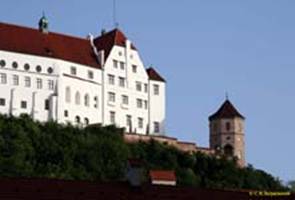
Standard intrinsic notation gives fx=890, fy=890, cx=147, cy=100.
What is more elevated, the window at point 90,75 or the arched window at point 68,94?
the window at point 90,75

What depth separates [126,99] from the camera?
296 ft

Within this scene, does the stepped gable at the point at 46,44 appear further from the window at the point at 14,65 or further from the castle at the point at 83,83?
A: the window at the point at 14,65

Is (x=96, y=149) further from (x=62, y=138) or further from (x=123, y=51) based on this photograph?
(x=123, y=51)

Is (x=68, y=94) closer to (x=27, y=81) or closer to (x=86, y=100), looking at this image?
(x=86, y=100)

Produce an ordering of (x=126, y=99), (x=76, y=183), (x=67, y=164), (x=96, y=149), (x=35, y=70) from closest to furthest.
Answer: (x=76, y=183), (x=67, y=164), (x=96, y=149), (x=35, y=70), (x=126, y=99)

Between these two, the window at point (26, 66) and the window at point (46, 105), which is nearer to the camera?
the window at point (46, 105)

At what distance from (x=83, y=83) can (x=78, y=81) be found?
0.62 metres

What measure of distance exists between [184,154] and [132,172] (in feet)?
197

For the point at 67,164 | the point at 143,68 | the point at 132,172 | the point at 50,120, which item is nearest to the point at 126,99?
the point at 143,68

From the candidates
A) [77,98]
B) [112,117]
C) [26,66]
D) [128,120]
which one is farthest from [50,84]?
[128,120]

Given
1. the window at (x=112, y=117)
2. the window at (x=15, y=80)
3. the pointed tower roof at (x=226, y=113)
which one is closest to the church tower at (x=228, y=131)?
the pointed tower roof at (x=226, y=113)

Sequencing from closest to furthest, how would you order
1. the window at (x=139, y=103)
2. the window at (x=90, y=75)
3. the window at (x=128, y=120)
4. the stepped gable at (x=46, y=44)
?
the stepped gable at (x=46, y=44) < the window at (x=90, y=75) < the window at (x=128, y=120) < the window at (x=139, y=103)

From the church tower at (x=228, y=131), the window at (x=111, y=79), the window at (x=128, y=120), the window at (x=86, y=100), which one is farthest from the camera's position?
the church tower at (x=228, y=131)

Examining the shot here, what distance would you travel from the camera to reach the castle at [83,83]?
82.5 meters
